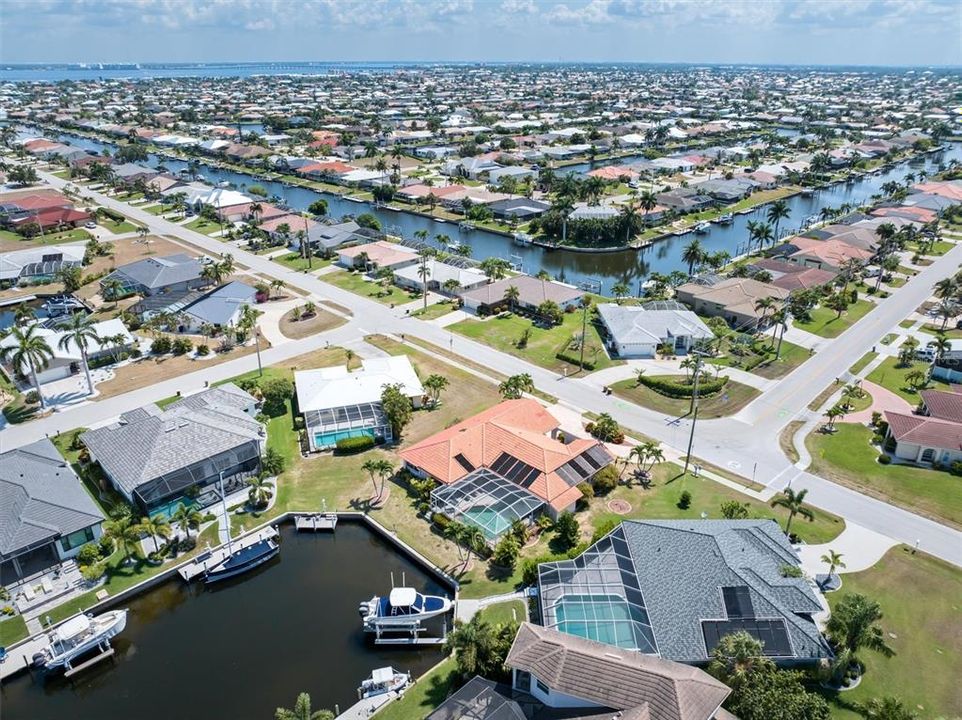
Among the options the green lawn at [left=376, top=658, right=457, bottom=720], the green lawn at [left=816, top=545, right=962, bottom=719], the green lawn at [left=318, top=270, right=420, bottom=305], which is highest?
the green lawn at [left=318, top=270, right=420, bottom=305]

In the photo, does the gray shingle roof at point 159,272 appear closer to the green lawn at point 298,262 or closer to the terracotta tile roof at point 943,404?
the green lawn at point 298,262

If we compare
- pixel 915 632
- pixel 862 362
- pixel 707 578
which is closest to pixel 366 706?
pixel 707 578

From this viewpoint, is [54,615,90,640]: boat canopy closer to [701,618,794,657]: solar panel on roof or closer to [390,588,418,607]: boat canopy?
[390,588,418,607]: boat canopy

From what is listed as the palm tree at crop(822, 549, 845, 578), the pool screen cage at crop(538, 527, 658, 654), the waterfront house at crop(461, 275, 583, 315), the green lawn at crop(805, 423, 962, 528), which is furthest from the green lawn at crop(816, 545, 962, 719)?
the waterfront house at crop(461, 275, 583, 315)

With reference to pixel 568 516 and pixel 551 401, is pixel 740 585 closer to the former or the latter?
pixel 568 516

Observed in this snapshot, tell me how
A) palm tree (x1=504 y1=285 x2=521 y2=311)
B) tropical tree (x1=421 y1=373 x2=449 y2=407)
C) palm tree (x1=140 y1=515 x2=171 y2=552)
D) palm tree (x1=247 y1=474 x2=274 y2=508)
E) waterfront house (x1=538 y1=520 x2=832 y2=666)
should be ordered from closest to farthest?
waterfront house (x1=538 y1=520 x2=832 y2=666)
palm tree (x1=140 y1=515 x2=171 y2=552)
palm tree (x1=247 y1=474 x2=274 y2=508)
tropical tree (x1=421 y1=373 x2=449 y2=407)
palm tree (x1=504 y1=285 x2=521 y2=311)

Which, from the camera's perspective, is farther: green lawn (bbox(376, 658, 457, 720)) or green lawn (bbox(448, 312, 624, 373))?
green lawn (bbox(448, 312, 624, 373))
